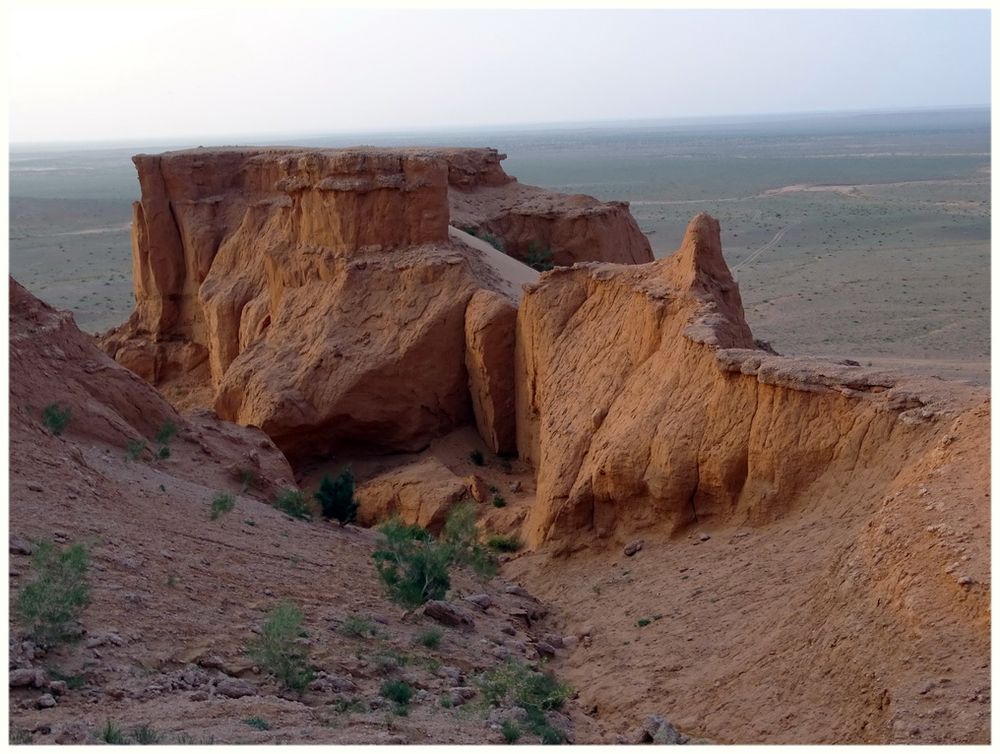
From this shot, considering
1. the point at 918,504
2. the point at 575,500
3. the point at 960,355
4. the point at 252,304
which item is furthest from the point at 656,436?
the point at 960,355

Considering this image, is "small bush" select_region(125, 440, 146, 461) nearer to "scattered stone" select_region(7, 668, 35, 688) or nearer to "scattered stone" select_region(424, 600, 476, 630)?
"scattered stone" select_region(424, 600, 476, 630)

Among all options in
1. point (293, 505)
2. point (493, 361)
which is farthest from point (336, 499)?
point (493, 361)

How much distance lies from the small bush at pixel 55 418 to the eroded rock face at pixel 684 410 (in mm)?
6551

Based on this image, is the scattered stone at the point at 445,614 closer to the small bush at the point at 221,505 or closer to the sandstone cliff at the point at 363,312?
the small bush at the point at 221,505

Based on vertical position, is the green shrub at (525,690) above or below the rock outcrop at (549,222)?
below

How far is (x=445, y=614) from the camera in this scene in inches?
484

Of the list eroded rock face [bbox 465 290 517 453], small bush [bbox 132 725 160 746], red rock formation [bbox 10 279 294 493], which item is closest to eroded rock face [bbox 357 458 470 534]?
eroded rock face [bbox 465 290 517 453]

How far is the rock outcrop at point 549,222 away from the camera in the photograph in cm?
2850

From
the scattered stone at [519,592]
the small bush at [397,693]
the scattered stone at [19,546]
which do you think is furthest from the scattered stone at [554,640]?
the scattered stone at [19,546]

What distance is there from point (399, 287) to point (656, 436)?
8793 mm

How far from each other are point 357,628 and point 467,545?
415cm

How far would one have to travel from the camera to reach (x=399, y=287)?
22203mm

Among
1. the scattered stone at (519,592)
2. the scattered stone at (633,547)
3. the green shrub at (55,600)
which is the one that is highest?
the green shrub at (55,600)

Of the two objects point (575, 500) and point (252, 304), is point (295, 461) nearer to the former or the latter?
point (252, 304)
